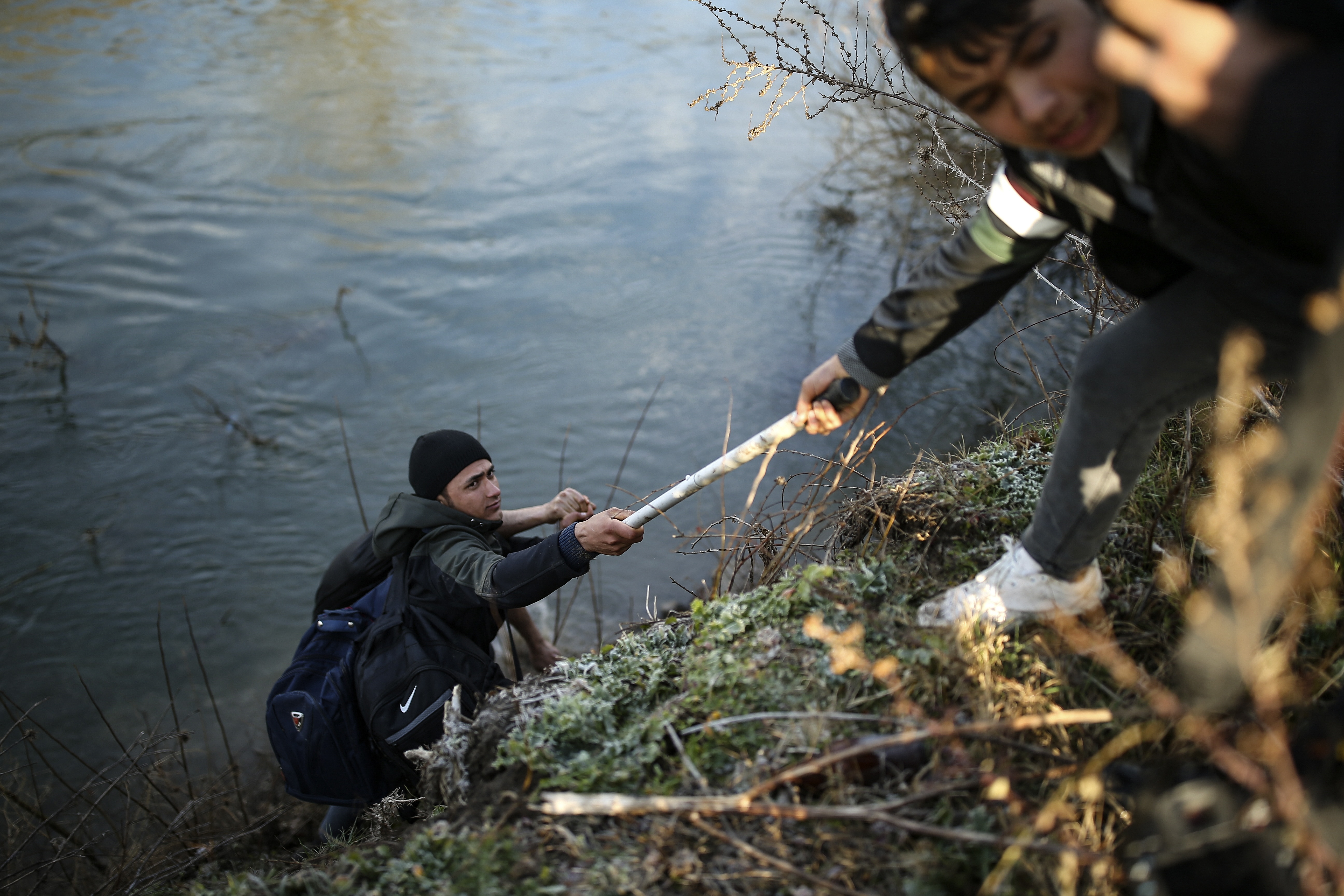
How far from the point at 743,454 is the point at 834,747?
0.95m

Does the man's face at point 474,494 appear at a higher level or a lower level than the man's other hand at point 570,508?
higher

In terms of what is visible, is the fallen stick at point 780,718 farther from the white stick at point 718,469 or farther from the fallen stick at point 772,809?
the white stick at point 718,469

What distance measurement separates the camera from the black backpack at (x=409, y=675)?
3.08m

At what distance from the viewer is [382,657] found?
318 centimetres

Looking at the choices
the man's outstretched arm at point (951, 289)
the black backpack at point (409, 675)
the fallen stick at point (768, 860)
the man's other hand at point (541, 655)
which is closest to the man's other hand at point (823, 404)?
the man's outstretched arm at point (951, 289)

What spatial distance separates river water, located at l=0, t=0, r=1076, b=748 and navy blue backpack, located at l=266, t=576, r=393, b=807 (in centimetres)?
171

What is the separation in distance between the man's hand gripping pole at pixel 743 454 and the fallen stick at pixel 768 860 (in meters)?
1.01

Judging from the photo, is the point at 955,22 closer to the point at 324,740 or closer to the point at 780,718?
the point at 780,718

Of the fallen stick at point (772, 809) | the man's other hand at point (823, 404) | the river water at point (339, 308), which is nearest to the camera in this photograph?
the fallen stick at point (772, 809)

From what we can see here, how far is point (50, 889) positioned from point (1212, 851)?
4.62 meters

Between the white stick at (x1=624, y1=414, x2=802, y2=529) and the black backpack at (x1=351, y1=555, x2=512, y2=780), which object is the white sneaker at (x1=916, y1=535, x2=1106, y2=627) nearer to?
the white stick at (x1=624, y1=414, x2=802, y2=529)

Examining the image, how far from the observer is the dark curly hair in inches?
56.6

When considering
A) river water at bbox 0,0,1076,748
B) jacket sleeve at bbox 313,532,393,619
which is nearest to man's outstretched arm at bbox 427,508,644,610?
jacket sleeve at bbox 313,532,393,619

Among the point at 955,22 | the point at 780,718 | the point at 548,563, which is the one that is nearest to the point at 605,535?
the point at 548,563
